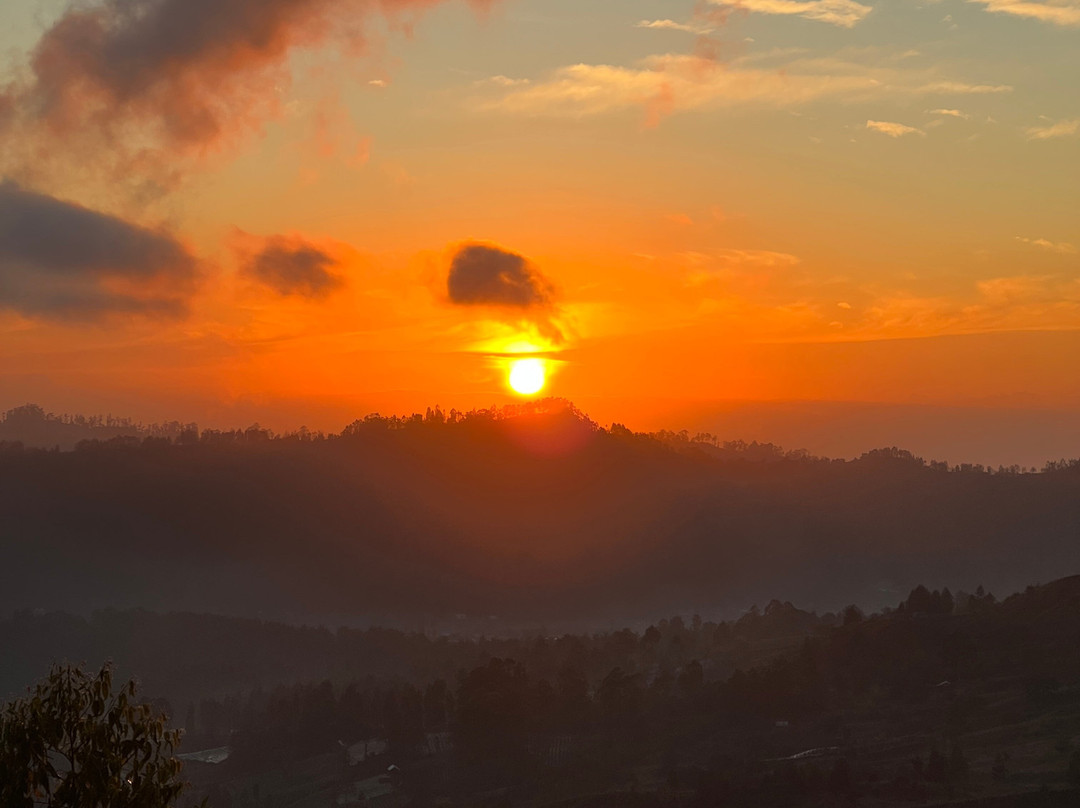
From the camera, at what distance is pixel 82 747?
56.6 m

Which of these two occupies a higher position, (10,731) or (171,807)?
(10,731)

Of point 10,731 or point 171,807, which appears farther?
point 171,807

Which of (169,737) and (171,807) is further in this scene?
(171,807)

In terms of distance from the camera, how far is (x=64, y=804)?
5572cm

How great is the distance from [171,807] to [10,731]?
10.9 meters

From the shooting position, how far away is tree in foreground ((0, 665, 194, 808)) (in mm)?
55375

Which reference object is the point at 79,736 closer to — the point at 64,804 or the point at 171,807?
the point at 64,804

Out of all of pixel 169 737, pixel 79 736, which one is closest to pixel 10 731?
pixel 79 736

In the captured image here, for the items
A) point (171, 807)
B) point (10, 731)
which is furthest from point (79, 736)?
point (171, 807)

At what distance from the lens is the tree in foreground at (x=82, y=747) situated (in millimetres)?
55375

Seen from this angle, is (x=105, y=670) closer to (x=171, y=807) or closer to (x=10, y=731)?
(x=10, y=731)

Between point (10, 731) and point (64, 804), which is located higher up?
point (10, 731)

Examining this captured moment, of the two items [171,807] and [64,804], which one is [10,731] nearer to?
[64,804]

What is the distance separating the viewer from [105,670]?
2250 inches
